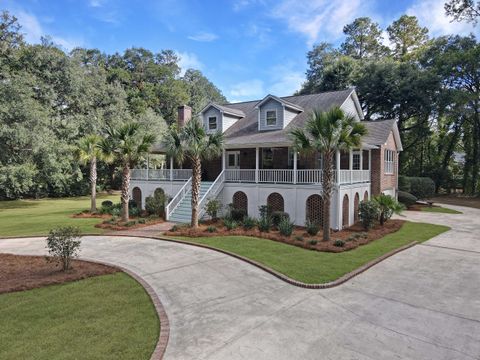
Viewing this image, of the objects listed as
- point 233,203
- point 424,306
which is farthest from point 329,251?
point 233,203

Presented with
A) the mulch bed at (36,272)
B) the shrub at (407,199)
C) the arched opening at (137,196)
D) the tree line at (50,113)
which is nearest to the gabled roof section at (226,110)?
the tree line at (50,113)

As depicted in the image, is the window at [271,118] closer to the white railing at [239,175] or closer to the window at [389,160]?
the white railing at [239,175]

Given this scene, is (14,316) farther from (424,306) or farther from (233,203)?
(233,203)

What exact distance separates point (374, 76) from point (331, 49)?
13208 mm

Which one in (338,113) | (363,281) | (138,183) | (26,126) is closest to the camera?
(363,281)

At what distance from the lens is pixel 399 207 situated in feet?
55.6

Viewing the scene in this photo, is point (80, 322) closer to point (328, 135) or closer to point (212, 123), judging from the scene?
point (328, 135)

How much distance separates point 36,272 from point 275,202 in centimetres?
1194

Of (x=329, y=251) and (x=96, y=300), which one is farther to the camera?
(x=329, y=251)

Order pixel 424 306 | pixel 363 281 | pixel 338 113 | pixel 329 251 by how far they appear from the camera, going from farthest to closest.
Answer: pixel 338 113 → pixel 329 251 → pixel 363 281 → pixel 424 306

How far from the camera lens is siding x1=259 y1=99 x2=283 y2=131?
69.1 feet

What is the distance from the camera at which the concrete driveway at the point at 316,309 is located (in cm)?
544

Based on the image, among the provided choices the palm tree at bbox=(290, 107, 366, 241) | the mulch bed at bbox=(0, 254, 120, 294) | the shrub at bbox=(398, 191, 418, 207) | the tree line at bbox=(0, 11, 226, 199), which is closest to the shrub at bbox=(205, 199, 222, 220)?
the palm tree at bbox=(290, 107, 366, 241)

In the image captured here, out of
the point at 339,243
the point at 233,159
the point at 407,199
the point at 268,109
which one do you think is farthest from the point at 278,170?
the point at 407,199
